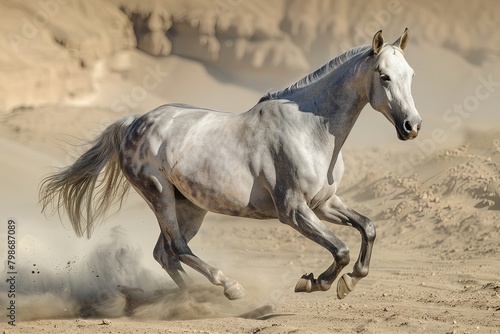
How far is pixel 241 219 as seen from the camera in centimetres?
1122

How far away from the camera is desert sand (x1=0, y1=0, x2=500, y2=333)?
578 centimetres

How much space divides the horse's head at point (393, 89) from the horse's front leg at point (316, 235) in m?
0.72

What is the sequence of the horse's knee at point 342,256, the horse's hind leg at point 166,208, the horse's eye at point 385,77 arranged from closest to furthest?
the horse's eye at point 385,77, the horse's knee at point 342,256, the horse's hind leg at point 166,208

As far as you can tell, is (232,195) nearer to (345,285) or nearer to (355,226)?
(355,226)

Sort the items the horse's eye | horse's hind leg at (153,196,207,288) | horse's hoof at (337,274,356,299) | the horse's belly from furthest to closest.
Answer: horse's hind leg at (153,196,207,288) < the horse's belly < horse's hoof at (337,274,356,299) < the horse's eye

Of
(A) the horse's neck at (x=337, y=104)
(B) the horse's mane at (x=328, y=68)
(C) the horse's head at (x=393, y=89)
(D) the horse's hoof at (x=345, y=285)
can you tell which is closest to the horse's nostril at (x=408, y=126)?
(C) the horse's head at (x=393, y=89)

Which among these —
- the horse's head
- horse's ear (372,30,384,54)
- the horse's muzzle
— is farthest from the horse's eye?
the horse's muzzle

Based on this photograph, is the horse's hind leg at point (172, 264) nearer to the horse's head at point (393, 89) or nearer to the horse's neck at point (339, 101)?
the horse's neck at point (339, 101)

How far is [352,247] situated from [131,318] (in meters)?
4.32

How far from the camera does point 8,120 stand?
14016 millimetres

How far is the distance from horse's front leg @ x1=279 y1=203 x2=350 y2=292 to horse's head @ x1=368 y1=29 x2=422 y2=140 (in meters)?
0.72

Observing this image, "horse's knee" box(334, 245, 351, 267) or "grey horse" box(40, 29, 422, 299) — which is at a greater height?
"grey horse" box(40, 29, 422, 299)

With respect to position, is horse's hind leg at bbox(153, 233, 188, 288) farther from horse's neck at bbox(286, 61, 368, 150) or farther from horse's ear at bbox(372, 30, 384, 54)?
horse's ear at bbox(372, 30, 384, 54)

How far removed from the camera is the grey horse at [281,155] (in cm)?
505
